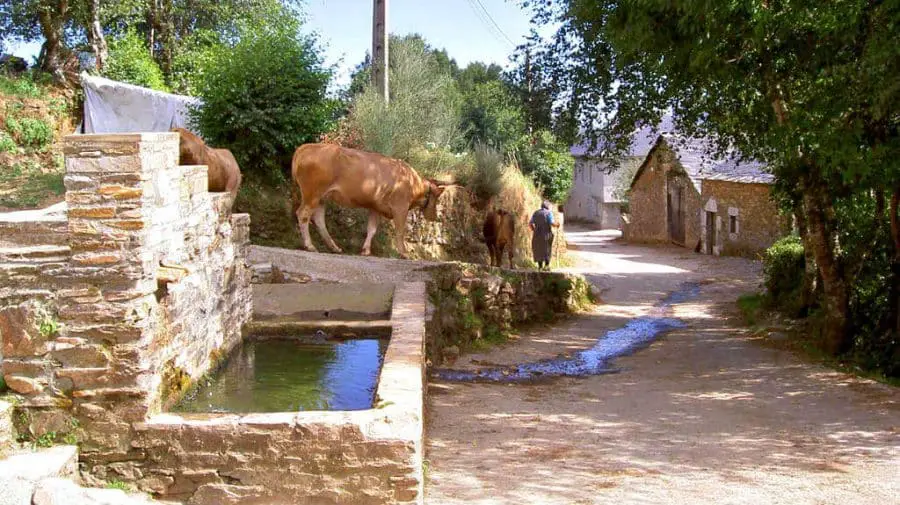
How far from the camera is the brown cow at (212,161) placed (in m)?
10.1

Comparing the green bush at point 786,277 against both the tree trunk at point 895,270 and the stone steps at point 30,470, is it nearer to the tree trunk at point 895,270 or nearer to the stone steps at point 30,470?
the tree trunk at point 895,270

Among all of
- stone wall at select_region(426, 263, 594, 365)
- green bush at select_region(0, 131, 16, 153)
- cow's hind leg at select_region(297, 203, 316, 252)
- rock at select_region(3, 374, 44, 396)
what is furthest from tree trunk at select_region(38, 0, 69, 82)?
rock at select_region(3, 374, 44, 396)

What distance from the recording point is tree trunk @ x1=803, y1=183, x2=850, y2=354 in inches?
521

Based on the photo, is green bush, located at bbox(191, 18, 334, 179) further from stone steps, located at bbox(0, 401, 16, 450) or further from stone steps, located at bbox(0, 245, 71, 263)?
stone steps, located at bbox(0, 401, 16, 450)

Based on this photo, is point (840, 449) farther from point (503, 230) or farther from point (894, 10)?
point (503, 230)

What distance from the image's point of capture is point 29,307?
205 inches

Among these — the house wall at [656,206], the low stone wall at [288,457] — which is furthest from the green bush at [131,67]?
the house wall at [656,206]

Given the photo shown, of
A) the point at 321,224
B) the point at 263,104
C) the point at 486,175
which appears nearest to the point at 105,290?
the point at 321,224

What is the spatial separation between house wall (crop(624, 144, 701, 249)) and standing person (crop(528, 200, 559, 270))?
1557cm

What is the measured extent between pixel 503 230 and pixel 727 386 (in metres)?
8.96

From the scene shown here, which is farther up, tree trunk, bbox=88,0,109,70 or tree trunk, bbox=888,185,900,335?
tree trunk, bbox=88,0,109,70

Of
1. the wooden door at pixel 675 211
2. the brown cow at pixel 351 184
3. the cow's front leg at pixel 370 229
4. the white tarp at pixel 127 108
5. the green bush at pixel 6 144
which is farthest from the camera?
the wooden door at pixel 675 211

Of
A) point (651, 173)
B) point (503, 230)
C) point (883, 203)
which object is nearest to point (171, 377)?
point (883, 203)

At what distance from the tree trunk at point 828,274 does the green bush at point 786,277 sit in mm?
3433
